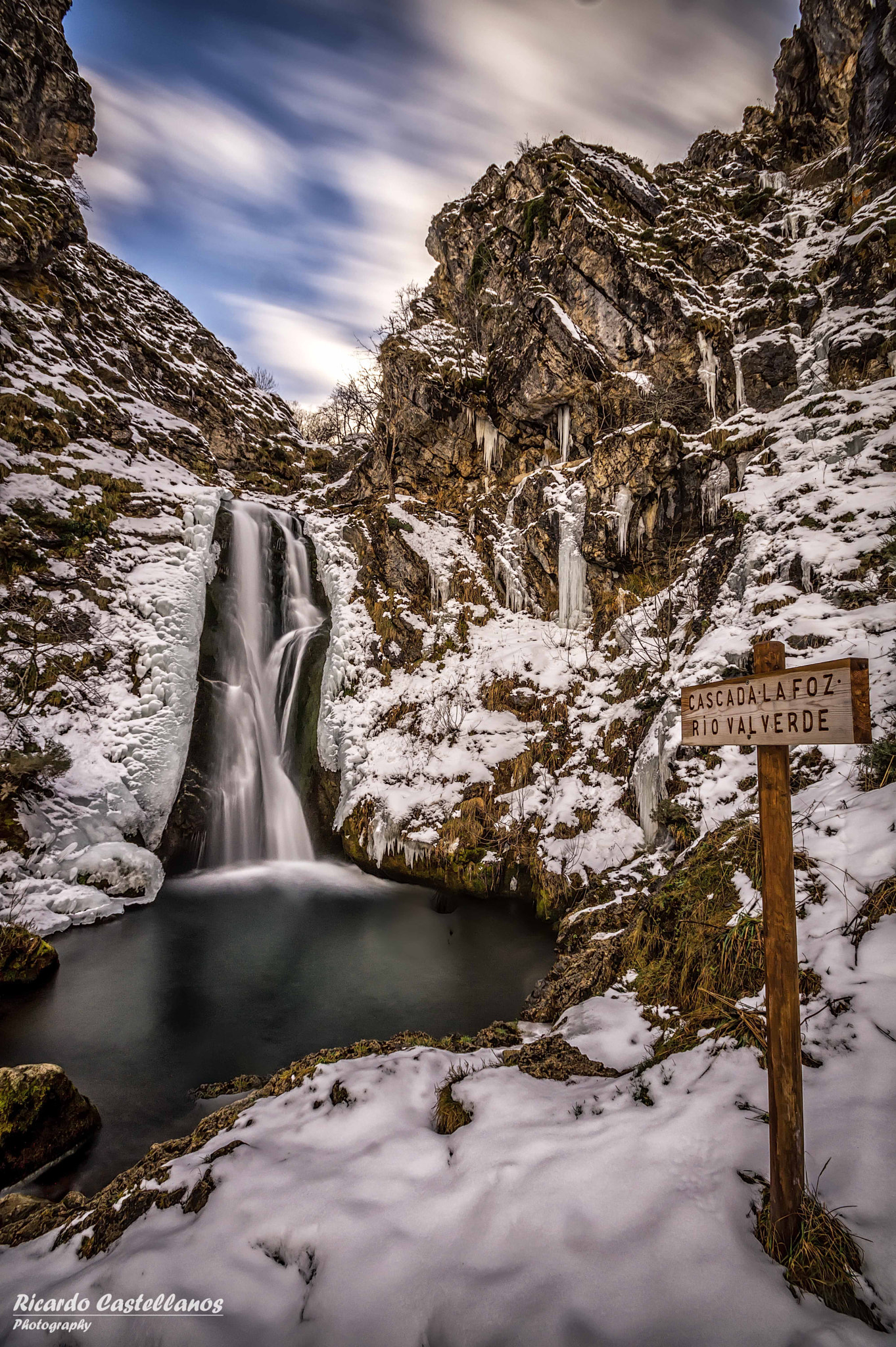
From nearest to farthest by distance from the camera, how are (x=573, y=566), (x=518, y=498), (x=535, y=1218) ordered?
(x=535, y=1218), (x=573, y=566), (x=518, y=498)

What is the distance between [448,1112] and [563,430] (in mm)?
13185

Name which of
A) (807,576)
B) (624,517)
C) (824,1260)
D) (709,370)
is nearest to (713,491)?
(624,517)

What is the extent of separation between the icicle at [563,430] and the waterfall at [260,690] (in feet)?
23.6

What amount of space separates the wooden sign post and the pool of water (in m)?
4.23

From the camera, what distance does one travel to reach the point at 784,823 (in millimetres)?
1790

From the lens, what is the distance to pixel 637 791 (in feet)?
23.1

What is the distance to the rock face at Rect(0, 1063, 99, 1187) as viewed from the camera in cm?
334

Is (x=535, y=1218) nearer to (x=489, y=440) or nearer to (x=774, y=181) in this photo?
(x=489, y=440)

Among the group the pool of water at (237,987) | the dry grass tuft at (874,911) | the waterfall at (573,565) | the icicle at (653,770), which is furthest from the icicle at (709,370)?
the pool of water at (237,987)

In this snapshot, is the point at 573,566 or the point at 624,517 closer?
the point at 624,517

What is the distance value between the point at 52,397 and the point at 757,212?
1814 cm

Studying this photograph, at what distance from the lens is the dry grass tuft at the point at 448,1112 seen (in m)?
2.59

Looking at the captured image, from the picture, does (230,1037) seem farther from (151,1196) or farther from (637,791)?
(637,791)

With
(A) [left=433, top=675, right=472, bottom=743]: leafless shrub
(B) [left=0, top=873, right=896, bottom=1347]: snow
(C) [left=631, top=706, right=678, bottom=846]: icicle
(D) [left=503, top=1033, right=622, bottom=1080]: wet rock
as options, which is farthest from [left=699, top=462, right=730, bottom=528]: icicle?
(D) [left=503, top=1033, right=622, bottom=1080]: wet rock
